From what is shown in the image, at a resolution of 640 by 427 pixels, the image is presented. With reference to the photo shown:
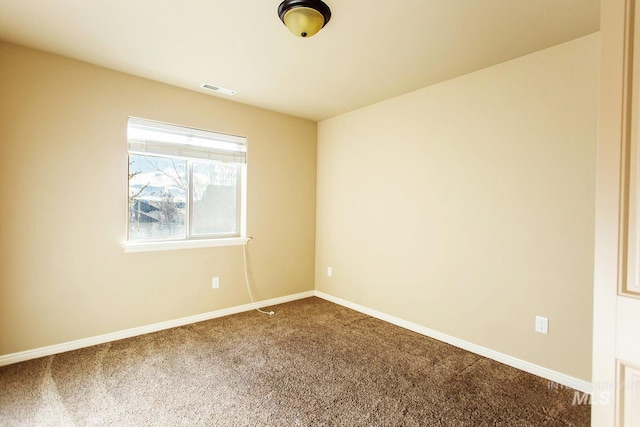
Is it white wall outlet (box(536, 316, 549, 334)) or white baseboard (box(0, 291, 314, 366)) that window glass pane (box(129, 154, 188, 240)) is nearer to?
white baseboard (box(0, 291, 314, 366))

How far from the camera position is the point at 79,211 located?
2551 millimetres

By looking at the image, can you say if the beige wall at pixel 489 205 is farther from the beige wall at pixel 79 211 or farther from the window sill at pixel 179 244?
the beige wall at pixel 79 211

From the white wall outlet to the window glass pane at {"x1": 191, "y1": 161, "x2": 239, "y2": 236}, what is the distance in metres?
3.04

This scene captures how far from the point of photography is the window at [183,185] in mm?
2904

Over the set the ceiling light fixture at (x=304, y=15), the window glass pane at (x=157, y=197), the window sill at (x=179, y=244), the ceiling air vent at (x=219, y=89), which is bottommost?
the window sill at (x=179, y=244)

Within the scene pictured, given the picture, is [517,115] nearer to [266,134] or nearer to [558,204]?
[558,204]

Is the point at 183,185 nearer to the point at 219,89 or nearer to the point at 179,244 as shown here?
the point at 179,244

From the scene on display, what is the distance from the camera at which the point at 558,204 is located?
7.09 feet

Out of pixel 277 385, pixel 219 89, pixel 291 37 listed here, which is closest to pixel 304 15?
pixel 291 37

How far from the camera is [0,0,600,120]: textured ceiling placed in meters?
1.81

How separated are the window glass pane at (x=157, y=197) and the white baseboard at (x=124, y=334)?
34.0 inches

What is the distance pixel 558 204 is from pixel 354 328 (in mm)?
2060

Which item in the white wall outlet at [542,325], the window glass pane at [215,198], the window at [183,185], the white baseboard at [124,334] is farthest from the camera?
the window glass pane at [215,198]

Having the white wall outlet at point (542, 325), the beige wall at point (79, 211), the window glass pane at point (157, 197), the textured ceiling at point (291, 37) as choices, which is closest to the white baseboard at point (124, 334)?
the beige wall at point (79, 211)
